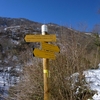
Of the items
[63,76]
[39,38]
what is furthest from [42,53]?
[63,76]

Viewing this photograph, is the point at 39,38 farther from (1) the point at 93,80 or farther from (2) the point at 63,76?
(1) the point at 93,80

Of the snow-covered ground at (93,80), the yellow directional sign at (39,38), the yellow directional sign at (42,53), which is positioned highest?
the yellow directional sign at (39,38)

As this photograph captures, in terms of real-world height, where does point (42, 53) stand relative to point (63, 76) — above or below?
above

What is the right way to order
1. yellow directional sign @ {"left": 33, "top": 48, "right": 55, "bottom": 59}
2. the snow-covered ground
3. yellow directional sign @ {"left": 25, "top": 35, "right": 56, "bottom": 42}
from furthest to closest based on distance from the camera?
1. the snow-covered ground
2. yellow directional sign @ {"left": 25, "top": 35, "right": 56, "bottom": 42}
3. yellow directional sign @ {"left": 33, "top": 48, "right": 55, "bottom": 59}

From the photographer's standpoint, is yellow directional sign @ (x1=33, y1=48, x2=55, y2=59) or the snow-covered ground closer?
yellow directional sign @ (x1=33, y1=48, x2=55, y2=59)

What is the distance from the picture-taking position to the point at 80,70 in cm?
536

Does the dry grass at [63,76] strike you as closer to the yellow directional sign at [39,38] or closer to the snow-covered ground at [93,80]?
the snow-covered ground at [93,80]

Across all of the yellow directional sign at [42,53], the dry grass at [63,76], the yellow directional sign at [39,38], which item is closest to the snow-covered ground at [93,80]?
the dry grass at [63,76]

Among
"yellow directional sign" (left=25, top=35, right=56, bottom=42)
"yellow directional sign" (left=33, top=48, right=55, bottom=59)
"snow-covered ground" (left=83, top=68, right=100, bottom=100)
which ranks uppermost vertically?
"yellow directional sign" (left=25, top=35, right=56, bottom=42)

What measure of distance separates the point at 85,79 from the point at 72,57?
2.38 feet

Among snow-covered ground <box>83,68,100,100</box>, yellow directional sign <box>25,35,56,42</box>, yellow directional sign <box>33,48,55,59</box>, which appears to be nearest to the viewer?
yellow directional sign <box>33,48,55,59</box>

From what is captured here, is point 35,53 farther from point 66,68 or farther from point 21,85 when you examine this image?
point 21,85

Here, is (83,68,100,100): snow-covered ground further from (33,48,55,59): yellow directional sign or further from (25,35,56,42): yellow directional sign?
(25,35,56,42): yellow directional sign

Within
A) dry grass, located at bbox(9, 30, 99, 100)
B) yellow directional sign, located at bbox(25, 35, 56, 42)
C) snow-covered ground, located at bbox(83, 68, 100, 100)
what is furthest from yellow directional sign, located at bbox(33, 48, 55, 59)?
snow-covered ground, located at bbox(83, 68, 100, 100)
